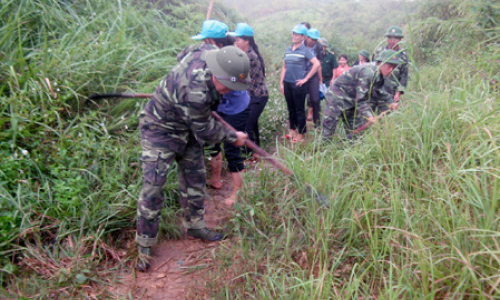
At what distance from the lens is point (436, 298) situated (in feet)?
5.72

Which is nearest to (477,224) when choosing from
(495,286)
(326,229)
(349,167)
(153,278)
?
(495,286)

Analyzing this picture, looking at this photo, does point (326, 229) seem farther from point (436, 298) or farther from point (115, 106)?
point (115, 106)

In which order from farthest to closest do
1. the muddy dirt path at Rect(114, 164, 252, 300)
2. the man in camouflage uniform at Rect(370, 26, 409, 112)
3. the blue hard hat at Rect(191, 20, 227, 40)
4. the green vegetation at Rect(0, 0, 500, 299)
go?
the man in camouflage uniform at Rect(370, 26, 409, 112) < the blue hard hat at Rect(191, 20, 227, 40) < the muddy dirt path at Rect(114, 164, 252, 300) < the green vegetation at Rect(0, 0, 500, 299)

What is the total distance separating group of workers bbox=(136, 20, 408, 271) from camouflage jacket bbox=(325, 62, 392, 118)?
0.01 metres

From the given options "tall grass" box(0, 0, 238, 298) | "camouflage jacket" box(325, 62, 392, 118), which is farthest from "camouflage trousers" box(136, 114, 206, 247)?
"camouflage jacket" box(325, 62, 392, 118)

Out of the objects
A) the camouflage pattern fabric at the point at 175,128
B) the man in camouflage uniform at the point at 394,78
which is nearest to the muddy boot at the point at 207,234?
the camouflage pattern fabric at the point at 175,128

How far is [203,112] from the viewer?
250cm

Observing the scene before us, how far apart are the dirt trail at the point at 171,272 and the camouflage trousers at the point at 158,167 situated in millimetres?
259

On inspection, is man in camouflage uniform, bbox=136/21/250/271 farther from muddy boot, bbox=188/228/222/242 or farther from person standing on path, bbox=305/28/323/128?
person standing on path, bbox=305/28/323/128

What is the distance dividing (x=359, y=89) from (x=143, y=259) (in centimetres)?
296

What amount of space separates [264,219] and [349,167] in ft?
2.89

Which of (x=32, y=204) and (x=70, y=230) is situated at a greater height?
(x=32, y=204)

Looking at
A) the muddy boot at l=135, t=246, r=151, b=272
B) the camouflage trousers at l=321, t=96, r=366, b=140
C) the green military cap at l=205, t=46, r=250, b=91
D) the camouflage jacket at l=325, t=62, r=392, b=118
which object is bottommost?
the muddy boot at l=135, t=246, r=151, b=272

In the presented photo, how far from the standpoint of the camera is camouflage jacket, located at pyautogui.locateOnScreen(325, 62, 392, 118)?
391 cm
